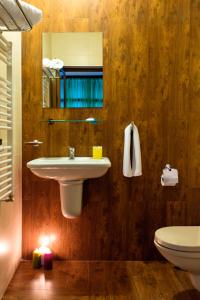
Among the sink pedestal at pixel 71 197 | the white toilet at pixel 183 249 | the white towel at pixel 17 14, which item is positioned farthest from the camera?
the sink pedestal at pixel 71 197

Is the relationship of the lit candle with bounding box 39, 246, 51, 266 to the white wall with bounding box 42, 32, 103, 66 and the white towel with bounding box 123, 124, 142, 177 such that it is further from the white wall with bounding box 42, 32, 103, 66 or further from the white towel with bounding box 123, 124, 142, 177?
the white wall with bounding box 42, 32, 103, 66

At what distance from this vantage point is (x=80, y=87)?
8.60 ft

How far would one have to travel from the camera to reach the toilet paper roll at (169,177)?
2.51 m

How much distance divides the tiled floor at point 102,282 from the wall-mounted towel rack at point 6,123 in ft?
2.31

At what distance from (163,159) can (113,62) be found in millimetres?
915

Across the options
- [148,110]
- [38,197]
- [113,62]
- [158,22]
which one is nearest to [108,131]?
[148,110]

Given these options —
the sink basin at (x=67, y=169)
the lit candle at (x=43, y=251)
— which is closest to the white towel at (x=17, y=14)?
the sink basin at (x=67, y=169)

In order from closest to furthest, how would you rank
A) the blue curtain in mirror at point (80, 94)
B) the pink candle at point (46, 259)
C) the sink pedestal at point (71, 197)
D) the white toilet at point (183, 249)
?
1. the white toilet at point (183, 249)
2. the sink pedestal at point (71, 197)
3. the pink candle at point (46, 259)
4. the blue curtain in mirror at point (80, 94)

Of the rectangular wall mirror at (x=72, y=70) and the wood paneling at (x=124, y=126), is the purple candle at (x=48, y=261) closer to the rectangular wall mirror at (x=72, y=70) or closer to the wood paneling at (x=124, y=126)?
the wood paneling at (x=124, y=126)

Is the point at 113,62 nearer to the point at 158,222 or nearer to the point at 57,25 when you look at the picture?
the point at 57,25

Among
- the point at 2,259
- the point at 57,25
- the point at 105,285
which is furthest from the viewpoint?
Answer: the point at 57,25

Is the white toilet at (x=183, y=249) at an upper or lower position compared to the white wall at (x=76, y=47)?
lower

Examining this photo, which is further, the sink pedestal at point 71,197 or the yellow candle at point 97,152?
the yellow candle at point 97,152

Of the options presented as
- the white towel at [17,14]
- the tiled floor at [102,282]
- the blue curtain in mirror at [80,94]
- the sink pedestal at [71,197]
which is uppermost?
the white towel at [17,14]
